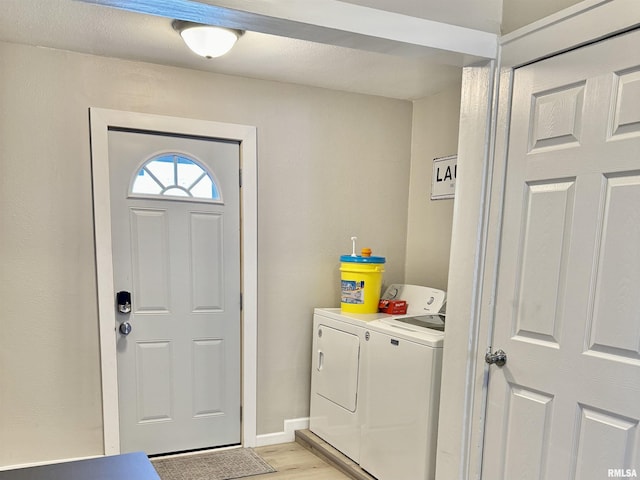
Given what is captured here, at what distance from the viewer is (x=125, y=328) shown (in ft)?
8.63

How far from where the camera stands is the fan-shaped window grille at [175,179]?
2.65m

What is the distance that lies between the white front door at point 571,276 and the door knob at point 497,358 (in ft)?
0.07

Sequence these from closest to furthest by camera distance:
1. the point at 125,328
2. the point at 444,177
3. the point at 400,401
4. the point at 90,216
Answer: the point at 400,401 → the point at 90,216 → the point at 125,328 → the point at 444,177

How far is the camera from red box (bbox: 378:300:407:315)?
9.33 ft

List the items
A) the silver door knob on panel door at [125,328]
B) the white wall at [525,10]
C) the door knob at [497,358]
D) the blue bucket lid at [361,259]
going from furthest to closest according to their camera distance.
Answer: the blue bucket lid at [361,259] < the silver door knob on panel door at [125,328] < the door knob at [497,358] < the white wall at [525,10]

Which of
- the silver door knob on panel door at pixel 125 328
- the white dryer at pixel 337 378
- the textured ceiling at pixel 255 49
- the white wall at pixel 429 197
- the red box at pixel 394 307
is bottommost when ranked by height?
the white dryer at pixel 337 378

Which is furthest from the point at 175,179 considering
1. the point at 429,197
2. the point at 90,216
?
the point at 429,197

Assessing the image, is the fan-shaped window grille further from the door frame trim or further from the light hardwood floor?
the light hardwood floor

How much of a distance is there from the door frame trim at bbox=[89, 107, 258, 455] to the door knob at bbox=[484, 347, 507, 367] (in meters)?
1.59

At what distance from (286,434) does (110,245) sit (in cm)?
170

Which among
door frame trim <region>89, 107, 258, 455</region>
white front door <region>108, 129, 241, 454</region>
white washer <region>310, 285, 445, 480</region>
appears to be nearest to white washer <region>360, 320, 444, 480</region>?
white washer <region>310, 285, 445, 480</region>

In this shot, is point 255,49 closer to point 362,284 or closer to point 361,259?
point 361,259

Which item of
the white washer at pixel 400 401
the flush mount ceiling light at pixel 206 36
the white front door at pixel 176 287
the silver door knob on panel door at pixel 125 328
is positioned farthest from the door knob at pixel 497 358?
the silver door knob on panel door at pixel 125 328

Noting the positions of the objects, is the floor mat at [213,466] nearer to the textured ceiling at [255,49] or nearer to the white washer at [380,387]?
the white washer at [380,387]
